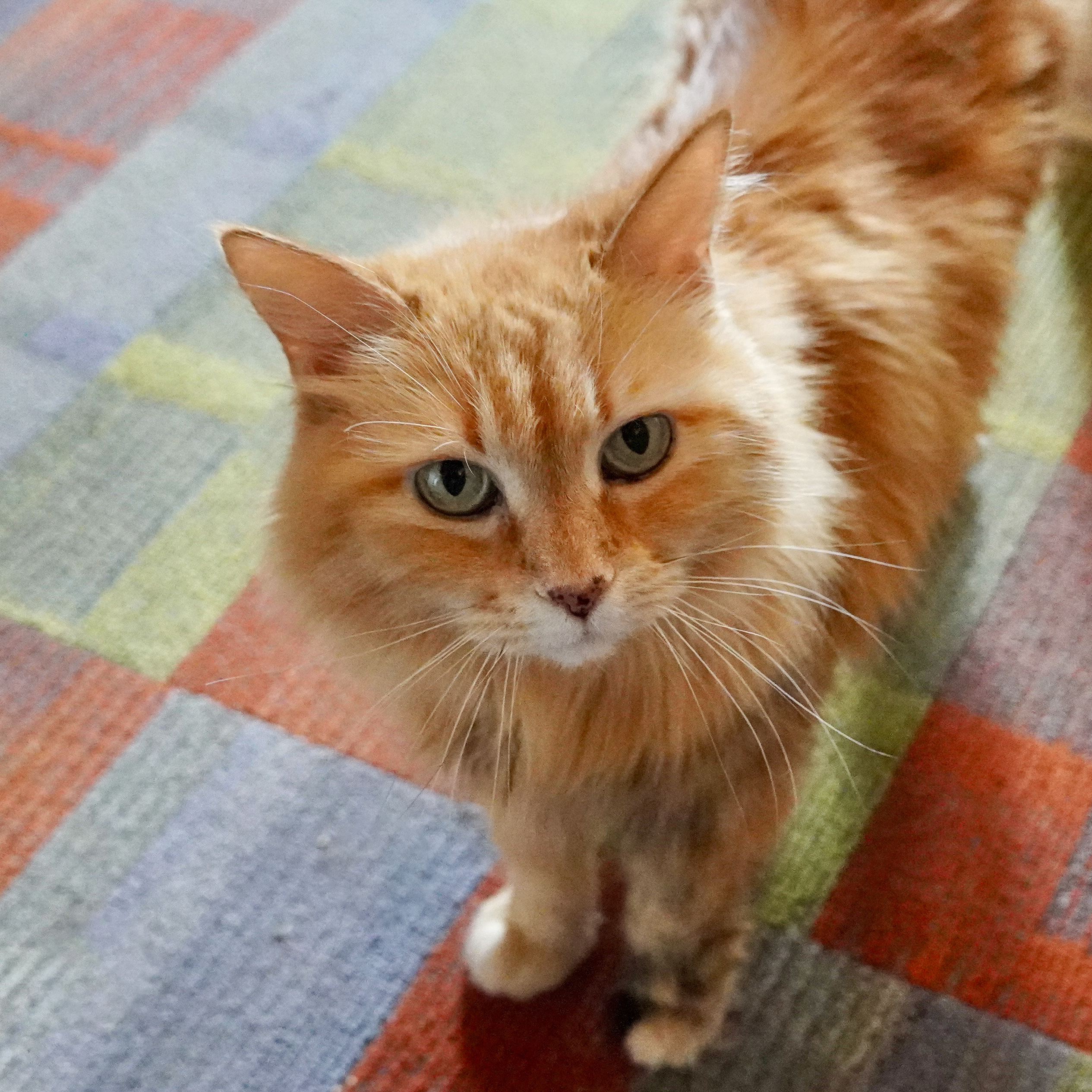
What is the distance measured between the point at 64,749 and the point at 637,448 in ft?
3.26

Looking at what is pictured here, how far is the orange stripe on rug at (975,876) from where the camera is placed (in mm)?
1188

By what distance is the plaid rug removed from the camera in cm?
118

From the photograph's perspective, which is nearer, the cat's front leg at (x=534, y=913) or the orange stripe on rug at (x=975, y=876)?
the cat's front leg at (x=534, y=913)

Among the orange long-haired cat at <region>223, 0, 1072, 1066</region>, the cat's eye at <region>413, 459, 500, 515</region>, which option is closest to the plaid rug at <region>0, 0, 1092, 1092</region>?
the orange long-haired cat at <region>223, 0, 1072, 1066</region>

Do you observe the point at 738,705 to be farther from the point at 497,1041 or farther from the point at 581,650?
the point at 497,1041

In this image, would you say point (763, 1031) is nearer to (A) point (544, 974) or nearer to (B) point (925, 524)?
(A) point (544, 974)

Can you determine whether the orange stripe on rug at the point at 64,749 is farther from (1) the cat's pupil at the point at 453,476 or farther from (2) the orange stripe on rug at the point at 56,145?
(2) the orange stripe on rug at the point at 56,145

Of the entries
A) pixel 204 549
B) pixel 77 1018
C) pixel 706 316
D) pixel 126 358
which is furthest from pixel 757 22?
pixel 77 1018

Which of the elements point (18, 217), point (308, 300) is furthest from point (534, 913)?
point (18, 217)

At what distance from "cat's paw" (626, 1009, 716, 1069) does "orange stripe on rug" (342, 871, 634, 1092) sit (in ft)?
0.12

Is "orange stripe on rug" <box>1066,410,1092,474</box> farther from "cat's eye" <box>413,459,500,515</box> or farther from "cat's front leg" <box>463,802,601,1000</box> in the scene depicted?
"cat's eye" <box>413,459,500,515</box>

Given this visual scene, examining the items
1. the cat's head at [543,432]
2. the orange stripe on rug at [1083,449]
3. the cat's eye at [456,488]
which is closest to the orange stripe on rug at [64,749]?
the cat's head at [543,432]

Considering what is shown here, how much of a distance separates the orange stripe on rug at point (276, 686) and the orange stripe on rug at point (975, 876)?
1.91 feet

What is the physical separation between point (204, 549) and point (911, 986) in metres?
1.12
